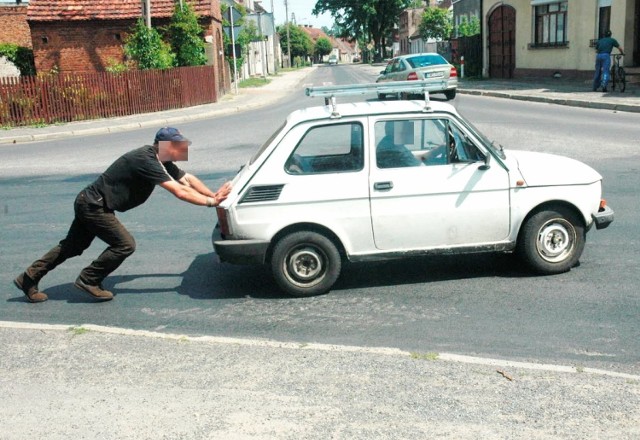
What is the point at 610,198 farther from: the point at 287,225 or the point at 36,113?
the point at 36,113

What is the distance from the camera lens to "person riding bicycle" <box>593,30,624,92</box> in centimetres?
2447

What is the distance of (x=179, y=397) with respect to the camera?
4625mm

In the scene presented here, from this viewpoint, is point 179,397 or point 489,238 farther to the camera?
point 489,238

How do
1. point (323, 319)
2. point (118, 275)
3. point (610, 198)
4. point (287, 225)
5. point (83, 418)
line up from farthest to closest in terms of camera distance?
point (610, 198) → point (118, 275) → point (287, 225) → point (323, 319) → point (83, 418)

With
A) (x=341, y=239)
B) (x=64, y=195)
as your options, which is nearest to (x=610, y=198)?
(x=341, y=239)

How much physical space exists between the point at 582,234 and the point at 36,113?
22.3m

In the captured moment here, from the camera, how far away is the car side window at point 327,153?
6.59 metres

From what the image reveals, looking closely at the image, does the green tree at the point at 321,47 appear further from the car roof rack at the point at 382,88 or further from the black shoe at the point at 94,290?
the black shoe at the point at 94,290

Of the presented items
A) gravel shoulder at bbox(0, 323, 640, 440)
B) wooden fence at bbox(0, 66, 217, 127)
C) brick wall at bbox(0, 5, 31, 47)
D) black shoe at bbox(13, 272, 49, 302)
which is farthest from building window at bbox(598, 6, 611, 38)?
brick wall at bbox(0, 5, 31, 47)

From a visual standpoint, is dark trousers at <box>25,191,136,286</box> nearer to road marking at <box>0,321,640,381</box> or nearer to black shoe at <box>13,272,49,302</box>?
black shoe at <box>13,272,49,302</box>

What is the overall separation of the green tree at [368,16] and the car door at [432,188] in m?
96.0

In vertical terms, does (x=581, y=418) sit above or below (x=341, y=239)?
below

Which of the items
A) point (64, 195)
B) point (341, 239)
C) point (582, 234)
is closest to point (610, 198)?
point (582, 234)

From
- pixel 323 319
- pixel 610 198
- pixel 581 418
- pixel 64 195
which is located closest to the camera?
pixel 581 418
